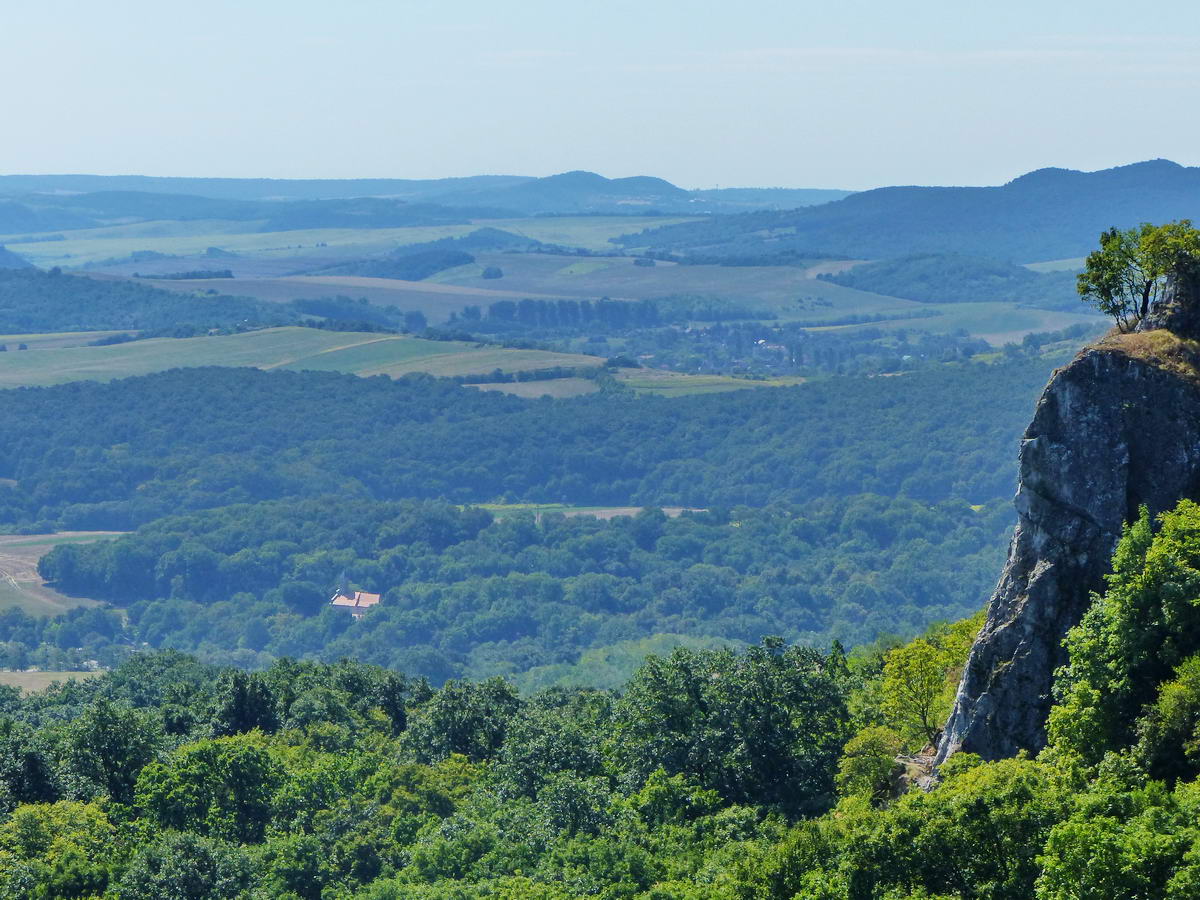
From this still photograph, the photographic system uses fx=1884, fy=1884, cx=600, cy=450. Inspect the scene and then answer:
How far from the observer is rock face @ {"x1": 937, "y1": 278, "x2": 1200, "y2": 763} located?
2125 inches

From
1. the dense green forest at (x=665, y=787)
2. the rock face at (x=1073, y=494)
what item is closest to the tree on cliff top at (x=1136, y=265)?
the rock face at (x=1073, y=494)

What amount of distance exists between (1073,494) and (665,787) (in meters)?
23.3

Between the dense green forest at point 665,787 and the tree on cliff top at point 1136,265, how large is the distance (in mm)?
9272

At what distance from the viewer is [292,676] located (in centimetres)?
12281

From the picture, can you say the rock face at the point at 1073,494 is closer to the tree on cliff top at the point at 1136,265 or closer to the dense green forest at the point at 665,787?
the dense green forest at the point at 665,787

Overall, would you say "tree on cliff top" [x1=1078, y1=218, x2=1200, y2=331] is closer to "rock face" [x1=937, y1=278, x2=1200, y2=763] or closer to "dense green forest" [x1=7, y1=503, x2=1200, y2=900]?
"rock face" [x1=937, y1=278, x2=1200, y2=763]

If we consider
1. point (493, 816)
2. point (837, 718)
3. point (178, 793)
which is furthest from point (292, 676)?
point (837, 718)

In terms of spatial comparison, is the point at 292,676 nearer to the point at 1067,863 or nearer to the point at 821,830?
the point at 821,830

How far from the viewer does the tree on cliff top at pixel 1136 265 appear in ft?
188

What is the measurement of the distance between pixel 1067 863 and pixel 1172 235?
24.7 meters

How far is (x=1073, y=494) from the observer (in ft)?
179

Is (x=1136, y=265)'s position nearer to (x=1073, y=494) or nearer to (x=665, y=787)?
(x=1073, y=494)

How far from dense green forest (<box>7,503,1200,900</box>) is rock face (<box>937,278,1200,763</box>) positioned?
5.96 ft

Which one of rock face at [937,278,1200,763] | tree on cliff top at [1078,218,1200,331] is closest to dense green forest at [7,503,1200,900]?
rock face at [937,278,1200,763]
